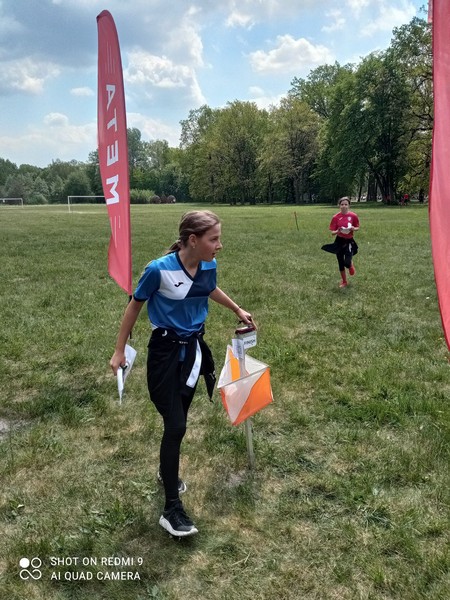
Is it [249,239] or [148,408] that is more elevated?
[249,239]

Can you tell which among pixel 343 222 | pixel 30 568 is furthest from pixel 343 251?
pixel 30 568

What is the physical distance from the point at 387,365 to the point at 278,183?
2812 inches

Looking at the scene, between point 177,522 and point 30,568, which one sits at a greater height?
point 177,522

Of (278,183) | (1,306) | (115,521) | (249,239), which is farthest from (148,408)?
(278,183)

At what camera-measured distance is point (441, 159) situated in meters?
1.65

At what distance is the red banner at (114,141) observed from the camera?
3.55 m

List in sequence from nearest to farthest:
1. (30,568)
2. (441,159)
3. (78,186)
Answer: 1. (441,159)
2. (30,568)
3. (78,186)

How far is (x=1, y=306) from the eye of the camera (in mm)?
7879

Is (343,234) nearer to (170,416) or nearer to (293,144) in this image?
(170,416)

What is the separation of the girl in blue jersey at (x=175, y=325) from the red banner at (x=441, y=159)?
1299 millimetres

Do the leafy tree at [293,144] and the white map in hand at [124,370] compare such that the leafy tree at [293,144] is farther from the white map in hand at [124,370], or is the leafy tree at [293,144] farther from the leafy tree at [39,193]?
the white map in hand at [124,370]

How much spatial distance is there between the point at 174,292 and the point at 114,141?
1675 mm

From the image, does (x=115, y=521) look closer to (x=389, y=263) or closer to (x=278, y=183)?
(x=389, y=263)

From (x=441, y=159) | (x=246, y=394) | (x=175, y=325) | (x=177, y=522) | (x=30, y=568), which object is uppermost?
(x=441, y=159)
